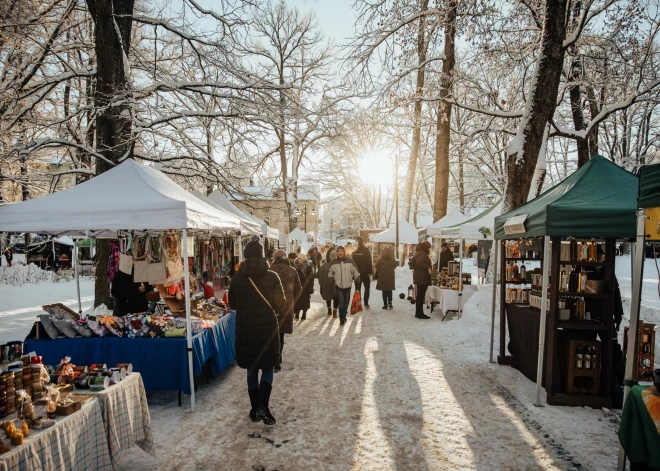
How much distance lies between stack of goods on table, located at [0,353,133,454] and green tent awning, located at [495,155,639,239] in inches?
189

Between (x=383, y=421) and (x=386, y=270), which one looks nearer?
(x=383, y=421)

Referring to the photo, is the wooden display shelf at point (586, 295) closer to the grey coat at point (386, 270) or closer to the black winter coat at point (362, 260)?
the grey coat at point (386, 270)

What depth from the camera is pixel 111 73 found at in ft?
30.7

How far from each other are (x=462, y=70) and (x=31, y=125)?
1248 cm

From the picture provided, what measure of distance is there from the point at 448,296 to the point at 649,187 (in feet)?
26.3

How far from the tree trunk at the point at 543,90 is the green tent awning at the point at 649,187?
5666mm

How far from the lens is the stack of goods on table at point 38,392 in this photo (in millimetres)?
2590

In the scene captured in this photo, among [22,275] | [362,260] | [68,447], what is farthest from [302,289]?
[22,275]

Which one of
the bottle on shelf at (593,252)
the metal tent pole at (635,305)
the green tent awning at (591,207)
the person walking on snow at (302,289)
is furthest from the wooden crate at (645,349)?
the person walking on snow at (302,289)

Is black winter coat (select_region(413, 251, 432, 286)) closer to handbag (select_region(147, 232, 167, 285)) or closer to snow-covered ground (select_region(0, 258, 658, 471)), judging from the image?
snow-covered ground (select_region(0, 258, 658, 471))

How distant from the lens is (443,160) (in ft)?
51.6

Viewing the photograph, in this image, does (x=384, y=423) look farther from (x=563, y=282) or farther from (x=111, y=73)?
(x=111, y=73)

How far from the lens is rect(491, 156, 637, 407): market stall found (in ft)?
15.8

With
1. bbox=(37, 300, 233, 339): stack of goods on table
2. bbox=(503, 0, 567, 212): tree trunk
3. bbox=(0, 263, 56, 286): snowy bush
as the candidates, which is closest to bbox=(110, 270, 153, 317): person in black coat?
bbox=(37, 300, 233, 339): stack of goods on table
